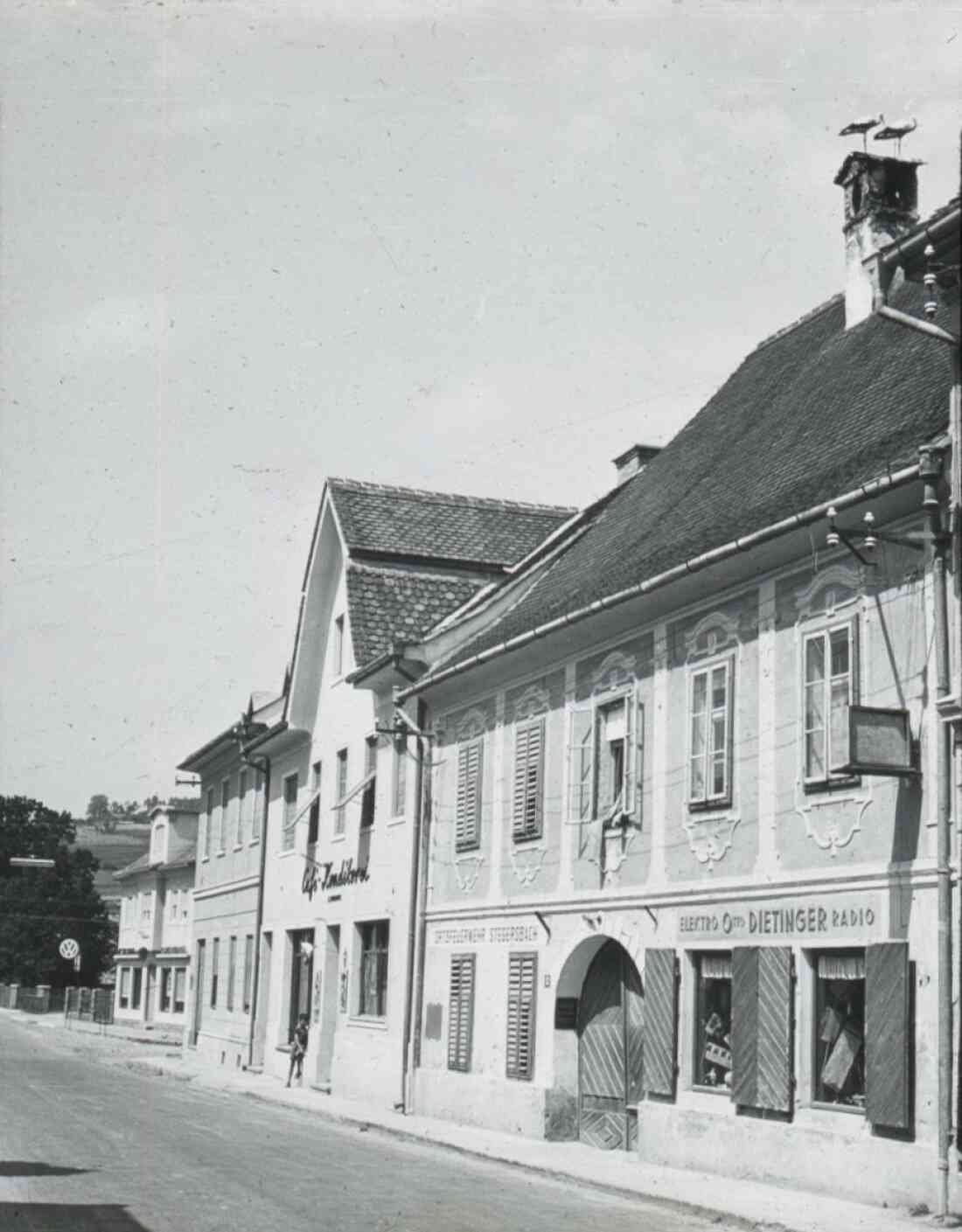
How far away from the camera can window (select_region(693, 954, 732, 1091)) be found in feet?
57.3

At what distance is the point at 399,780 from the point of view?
2802 centimetres

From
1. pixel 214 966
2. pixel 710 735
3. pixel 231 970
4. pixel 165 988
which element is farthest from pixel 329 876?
pixel 165 988

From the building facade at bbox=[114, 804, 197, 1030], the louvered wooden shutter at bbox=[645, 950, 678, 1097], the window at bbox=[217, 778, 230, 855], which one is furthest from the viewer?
the building facade at bbox=[114, 804, 197, 1030]

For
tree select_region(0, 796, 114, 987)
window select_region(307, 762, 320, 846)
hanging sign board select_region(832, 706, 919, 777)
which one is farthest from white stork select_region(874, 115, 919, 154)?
tree select_region(0, 796, 114, 987)

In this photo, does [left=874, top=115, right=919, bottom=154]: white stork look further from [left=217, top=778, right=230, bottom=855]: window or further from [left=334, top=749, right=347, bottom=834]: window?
[left=217, top=778, right=230, bottom=855]: window

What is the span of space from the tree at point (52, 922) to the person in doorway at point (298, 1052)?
6176cm

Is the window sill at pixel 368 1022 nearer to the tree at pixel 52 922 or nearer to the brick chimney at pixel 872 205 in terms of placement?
the brick chimney at pixel 872 205

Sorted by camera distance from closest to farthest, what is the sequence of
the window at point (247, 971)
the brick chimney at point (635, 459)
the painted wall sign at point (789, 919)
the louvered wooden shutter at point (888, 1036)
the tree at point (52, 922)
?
the louvered wooden shutter at point (888, 1036), the painted wall sign at point (789, 919), the brick chimney at point (635, 459), the window at point (247, 971), the tree at point (52, 922)

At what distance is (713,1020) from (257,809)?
21565mm

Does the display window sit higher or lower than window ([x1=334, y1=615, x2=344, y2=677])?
lower

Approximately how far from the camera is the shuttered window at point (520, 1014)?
21.9 m

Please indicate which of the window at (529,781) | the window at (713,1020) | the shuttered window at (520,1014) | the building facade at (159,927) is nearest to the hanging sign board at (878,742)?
the window at (713,1020)

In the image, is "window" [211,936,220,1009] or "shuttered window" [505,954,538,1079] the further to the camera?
"window" [211,936,220,1009]

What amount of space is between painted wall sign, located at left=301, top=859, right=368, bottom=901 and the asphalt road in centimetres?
603
